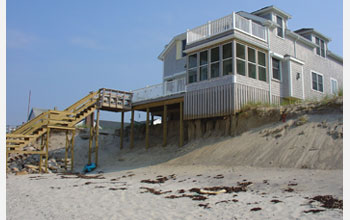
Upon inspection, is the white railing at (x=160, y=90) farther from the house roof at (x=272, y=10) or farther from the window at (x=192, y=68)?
the house roof at (x=272, y=10)

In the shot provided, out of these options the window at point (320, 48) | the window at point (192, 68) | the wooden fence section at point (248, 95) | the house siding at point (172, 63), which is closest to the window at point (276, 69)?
the wooden fence section at point (248, 95)

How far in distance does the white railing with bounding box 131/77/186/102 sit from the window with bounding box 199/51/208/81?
Result: 2.00m

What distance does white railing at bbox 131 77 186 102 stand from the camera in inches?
848

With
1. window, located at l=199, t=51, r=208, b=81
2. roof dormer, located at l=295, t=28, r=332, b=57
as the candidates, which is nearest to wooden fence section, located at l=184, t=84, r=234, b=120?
window, located at l=199, t=51, r=208, b=81

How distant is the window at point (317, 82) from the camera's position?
22766mm

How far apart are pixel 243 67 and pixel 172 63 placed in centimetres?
1071

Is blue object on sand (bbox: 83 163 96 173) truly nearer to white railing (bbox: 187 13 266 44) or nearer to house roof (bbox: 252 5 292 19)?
white railing (bbox: 187 13 266 44)

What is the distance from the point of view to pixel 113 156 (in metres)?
24.3

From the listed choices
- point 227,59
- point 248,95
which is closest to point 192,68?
point 227,59

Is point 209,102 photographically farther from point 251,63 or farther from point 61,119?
point 61,119

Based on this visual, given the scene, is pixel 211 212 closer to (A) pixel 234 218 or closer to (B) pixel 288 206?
(A) pixel 234 218
